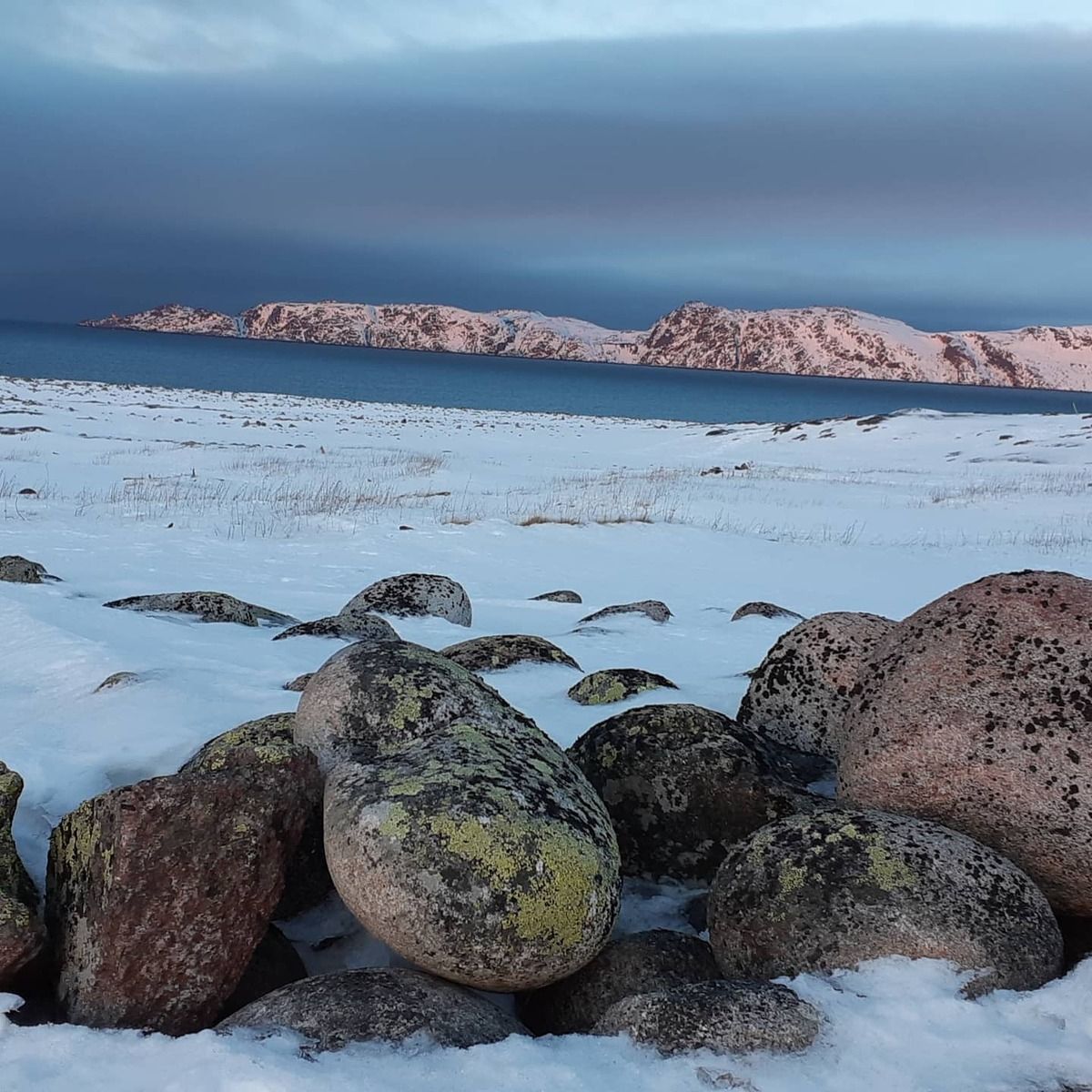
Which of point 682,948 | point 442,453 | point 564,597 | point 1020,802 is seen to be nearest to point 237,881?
point 682,948

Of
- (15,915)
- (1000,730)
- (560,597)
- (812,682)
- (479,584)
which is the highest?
(1000,730)

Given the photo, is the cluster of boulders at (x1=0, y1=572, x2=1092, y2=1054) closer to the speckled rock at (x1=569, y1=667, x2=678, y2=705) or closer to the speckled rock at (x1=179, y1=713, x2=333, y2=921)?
the speckled rock at (x1=179, y1=713, x2=333, y2=921)

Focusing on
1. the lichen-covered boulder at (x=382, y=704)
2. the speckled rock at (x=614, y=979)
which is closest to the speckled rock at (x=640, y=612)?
the lichen-covered boulder at (x=382, y=704)

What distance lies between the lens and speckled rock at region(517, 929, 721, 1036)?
139 inches

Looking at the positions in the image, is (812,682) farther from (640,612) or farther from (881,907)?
(640,612)

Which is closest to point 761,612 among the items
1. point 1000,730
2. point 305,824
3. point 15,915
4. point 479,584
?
point 479,584

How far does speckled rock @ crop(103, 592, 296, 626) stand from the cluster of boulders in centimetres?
432

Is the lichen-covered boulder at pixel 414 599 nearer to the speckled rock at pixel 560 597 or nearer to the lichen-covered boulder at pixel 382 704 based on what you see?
the speckled rock at pixel 560 597

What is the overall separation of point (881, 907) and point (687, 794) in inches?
46.0

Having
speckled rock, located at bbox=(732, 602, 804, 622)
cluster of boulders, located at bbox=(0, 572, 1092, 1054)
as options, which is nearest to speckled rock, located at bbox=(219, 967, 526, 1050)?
cluster of boulders, located at bbox=(0, 572, 1092, 1054)

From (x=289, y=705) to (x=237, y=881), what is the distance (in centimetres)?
208

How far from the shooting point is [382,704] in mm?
→ 4262

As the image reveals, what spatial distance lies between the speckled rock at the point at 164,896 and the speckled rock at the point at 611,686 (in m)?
2.58

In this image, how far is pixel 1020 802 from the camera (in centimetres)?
373
